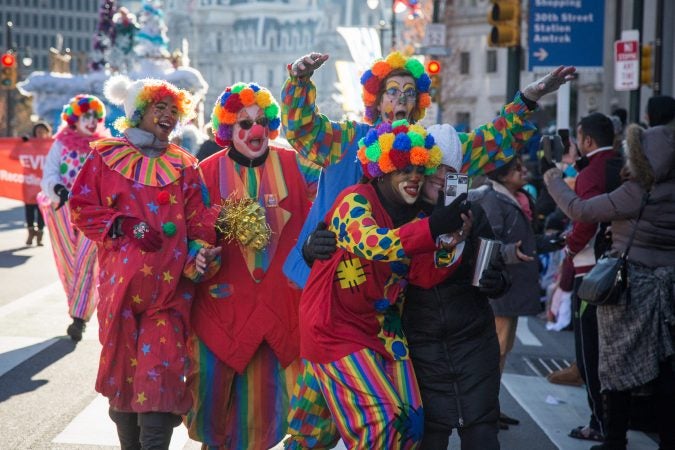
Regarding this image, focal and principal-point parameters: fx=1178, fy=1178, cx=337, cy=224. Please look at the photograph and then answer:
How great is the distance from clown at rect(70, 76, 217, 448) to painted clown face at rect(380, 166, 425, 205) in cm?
126

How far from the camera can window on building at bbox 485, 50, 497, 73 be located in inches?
2699

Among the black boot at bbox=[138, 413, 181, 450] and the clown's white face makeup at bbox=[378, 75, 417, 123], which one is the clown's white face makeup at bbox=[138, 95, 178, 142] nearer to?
the clown's white face makeup at bbox=[378, 75, 417, 123]

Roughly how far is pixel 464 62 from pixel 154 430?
6616 centimetres

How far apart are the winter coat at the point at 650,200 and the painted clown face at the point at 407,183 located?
6.29ft

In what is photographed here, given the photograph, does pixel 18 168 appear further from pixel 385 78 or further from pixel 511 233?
pixel 385 78

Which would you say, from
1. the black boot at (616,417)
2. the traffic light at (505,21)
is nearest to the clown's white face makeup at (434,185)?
the black boot at (616,417)

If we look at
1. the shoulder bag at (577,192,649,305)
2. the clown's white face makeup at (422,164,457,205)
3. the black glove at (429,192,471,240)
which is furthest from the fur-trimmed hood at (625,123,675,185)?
the black glove at (429,192,471,240)

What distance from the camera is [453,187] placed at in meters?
4.49

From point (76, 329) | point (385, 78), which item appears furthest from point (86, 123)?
point (385, 78)

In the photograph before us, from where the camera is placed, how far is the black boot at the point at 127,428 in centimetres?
569

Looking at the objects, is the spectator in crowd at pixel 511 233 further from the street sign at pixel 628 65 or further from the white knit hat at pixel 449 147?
the street sign at pixel 628 65

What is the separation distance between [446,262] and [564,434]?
10.5 feet

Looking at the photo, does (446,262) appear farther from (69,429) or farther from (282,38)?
(282,38)

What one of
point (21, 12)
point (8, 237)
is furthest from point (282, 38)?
point (8, 237)
